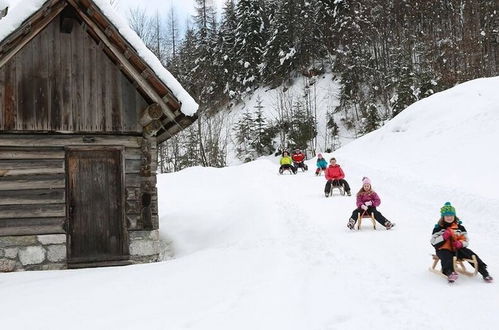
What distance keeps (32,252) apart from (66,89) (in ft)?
10.7

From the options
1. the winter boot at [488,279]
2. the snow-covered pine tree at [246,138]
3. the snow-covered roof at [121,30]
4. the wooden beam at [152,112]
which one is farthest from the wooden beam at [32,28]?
the snow-covered pine tree at [246,138]

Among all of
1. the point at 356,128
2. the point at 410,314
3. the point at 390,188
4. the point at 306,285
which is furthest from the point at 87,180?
the point at 356,128

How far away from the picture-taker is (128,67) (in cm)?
908

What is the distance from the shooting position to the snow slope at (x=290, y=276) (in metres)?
5.22

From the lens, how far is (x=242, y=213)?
12.7 m

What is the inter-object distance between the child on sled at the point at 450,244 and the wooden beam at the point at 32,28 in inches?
301

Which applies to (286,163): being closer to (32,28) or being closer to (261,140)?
(32,28)

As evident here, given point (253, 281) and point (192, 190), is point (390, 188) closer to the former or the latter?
point (192, 190)

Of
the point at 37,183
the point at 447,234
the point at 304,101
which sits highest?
the point at 304,101

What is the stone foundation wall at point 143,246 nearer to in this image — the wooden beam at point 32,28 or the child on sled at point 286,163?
the wooden beam at point 32,28

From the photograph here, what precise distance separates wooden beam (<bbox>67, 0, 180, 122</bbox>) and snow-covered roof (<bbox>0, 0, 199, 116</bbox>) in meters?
0.39

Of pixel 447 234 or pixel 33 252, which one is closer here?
pixel 447 234

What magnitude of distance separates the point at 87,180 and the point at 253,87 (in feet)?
154

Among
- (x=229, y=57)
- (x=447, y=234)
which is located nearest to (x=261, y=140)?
(x=229, y=57)
